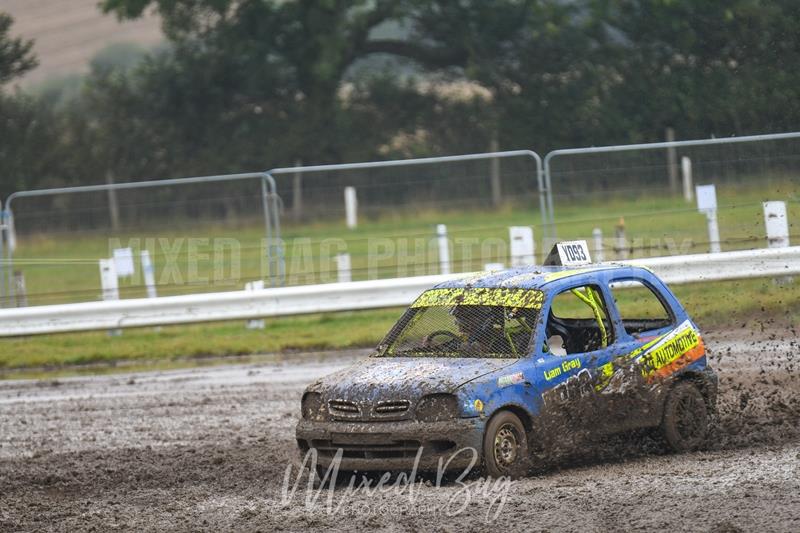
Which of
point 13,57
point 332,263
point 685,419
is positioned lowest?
point 685,419

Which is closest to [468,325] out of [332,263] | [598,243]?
[598,243]

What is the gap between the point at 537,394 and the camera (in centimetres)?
803

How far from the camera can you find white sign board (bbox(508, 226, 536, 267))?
653 inches

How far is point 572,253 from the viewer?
9.40 meters

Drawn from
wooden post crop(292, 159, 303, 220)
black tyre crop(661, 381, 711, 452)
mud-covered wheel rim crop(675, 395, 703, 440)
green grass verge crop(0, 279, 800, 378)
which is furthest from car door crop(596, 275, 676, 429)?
wooden post crop(292, 159, 303, 220)

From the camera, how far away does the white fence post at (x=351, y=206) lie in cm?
1756

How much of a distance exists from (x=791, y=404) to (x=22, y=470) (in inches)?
242

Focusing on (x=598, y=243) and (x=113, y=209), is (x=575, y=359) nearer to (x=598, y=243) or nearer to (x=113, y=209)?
(x=598, y=243)

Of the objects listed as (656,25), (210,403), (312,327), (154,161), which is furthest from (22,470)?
(154,161)

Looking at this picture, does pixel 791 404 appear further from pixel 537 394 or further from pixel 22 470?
pixel 22 470

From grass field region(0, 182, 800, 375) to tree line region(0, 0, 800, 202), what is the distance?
19583mm

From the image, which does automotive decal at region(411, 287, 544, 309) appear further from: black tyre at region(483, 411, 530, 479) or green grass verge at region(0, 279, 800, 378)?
green grass verge at region(0, 279, 800, 378)

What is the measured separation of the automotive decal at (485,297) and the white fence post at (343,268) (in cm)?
770

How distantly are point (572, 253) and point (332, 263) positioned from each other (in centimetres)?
800
